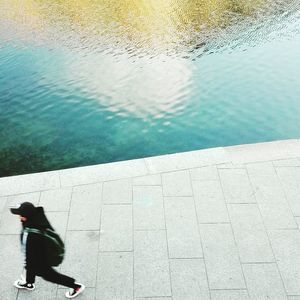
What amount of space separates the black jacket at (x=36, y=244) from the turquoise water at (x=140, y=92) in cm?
535

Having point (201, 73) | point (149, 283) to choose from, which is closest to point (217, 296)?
point (149, 283)

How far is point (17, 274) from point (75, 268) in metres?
0.86

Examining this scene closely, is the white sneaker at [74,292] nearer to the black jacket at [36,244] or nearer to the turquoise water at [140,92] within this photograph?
the black jacket at [36,244]

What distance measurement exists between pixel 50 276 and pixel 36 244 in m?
0.62

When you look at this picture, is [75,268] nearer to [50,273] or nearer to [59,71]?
[50,273]

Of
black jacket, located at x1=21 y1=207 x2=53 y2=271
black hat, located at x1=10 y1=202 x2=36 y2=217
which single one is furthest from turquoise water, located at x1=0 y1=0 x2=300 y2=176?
black hat, located at x1=10 y1=202 x2=36 y2=217

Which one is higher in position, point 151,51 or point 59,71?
point 59,71

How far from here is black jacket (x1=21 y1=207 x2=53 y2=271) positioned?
4.18m

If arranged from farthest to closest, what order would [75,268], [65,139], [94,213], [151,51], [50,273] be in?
[151,51] < [65,139] < [94,213] < [75,268] < [50,273]

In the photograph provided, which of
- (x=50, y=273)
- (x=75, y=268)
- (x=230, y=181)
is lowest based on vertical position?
(x=230, y=181)

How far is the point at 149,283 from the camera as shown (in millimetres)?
5223

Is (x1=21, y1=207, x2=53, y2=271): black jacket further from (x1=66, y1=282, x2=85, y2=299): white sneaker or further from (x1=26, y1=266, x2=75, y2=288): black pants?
(x1=66, y1=282, x2=85, y2=299): white sneaker

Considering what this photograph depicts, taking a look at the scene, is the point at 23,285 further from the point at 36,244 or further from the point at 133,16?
the point at 133,16

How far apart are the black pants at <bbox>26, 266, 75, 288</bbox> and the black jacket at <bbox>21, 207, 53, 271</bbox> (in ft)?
0.23
